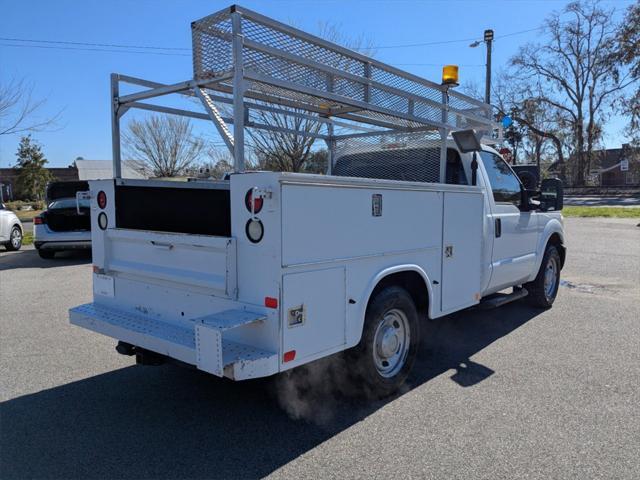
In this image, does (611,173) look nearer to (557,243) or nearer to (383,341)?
(557,243)

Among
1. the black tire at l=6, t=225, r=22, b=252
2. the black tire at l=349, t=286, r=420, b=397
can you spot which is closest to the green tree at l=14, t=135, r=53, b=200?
the black tire at l=6, t=225, r=22, b=252

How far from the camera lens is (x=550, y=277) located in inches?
270

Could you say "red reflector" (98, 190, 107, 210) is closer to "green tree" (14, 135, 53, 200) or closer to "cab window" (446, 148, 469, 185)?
"cab window" (446, 148, 469, 185)

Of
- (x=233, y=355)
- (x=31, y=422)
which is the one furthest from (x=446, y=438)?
(x=31, y=422)

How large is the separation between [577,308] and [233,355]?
219 inches

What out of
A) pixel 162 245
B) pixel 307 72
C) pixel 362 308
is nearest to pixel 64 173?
pixel 162 245

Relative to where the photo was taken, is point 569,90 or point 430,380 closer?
point 430,380

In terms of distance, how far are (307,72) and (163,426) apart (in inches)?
108

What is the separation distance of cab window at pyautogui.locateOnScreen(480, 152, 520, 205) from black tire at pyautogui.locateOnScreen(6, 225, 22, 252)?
12.6m

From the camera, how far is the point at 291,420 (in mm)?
3531

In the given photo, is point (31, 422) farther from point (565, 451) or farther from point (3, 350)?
point (565, 451)

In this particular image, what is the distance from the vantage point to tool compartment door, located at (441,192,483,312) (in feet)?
14.2

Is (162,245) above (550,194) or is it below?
below

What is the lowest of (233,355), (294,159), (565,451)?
(565,451)
